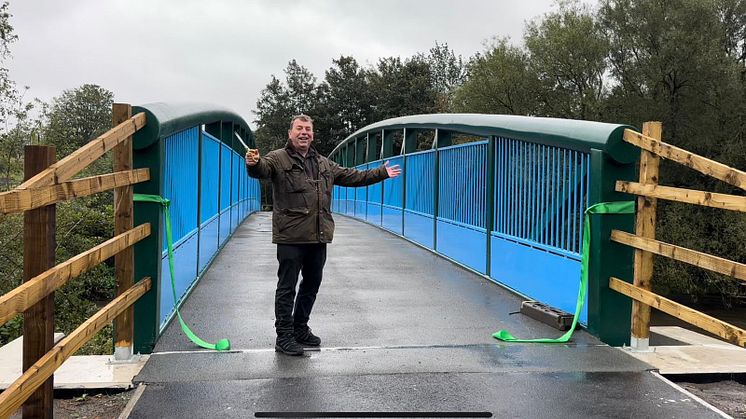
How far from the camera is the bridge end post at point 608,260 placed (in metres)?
5.13

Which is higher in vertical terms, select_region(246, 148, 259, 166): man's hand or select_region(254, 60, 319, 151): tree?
select_region(254, 60, 319, 151): tree

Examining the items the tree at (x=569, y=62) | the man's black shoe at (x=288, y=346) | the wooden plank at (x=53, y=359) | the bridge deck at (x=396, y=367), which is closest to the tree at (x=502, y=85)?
the tree at (x=569, y=62)

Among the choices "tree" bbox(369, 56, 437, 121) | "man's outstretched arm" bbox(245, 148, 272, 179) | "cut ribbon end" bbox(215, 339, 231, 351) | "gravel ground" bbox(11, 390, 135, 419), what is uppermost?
"tree" bbox(369, 56, 437, 121)

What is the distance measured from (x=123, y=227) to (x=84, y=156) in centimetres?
104

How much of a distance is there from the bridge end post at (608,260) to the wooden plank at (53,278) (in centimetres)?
343

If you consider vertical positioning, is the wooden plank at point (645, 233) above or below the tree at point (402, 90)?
below

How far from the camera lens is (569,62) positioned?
26.9m

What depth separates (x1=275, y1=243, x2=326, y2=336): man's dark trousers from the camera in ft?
15.7

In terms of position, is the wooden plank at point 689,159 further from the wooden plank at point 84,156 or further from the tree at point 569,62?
the tree at point 569,62

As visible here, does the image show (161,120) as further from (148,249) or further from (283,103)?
(283,103)

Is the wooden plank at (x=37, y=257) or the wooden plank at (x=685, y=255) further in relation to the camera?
the wooden plank at (x=685, y=255)

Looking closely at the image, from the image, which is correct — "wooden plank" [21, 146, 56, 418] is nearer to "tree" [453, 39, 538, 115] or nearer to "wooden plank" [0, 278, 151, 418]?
"wooden plank" [0, 278, 151, 418]

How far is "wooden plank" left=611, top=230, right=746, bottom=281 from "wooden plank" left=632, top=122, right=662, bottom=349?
106mm

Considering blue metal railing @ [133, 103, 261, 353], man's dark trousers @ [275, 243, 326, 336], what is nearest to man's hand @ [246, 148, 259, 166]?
man's dark trousers @ [275, 243, 326, 336]
